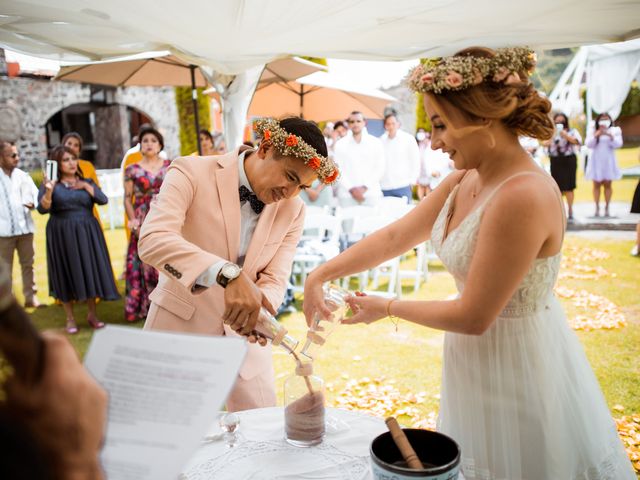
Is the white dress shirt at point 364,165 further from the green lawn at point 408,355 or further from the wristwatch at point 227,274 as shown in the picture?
the wristwatch at point 227,274

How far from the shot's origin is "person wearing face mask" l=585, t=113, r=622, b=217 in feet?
37.7

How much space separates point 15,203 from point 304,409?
20.8 feet

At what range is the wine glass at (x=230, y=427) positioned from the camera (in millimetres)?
1679

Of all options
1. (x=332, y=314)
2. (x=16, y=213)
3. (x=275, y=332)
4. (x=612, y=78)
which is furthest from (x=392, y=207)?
(x=612, y=78)

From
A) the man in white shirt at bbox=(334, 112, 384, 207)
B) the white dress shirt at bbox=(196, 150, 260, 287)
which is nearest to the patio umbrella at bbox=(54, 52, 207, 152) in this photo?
the man in white shirt at bbox=(334, 112, 384, 207)

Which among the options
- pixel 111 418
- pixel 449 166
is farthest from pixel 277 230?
pixel 449 166

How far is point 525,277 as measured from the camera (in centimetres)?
163

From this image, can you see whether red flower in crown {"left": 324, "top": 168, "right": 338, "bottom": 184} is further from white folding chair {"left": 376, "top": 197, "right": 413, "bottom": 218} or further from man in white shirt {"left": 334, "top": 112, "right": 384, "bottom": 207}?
man in white shirt {"left": 334, "top": 112, "right": 384, "bottom": 207}

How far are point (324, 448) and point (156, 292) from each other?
1090 millimetres

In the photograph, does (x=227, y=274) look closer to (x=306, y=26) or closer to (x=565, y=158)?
(x=306, y=26)

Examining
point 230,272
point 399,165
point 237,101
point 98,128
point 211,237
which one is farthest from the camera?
point 98,128

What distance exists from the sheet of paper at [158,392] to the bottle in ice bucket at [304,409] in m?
0.82

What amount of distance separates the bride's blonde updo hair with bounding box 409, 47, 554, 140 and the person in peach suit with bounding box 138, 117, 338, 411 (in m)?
0.68

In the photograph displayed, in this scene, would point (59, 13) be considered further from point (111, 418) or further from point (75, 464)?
point (75, 464)
